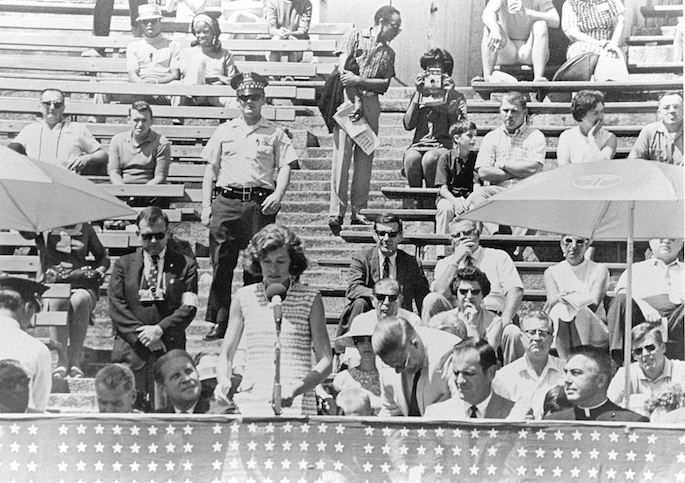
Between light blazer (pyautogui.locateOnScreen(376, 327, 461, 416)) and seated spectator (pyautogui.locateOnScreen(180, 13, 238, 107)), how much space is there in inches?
148

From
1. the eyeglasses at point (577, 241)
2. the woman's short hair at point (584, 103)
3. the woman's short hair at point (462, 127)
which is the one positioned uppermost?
the woman's short hair at point (584, 103)

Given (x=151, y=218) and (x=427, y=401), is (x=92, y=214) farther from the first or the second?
(x=427, y=401)

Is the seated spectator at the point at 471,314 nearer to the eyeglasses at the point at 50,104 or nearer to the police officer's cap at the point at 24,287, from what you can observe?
the police officer's cap at the point at 24,287

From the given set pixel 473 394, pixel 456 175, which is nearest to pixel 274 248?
pixel 473 394

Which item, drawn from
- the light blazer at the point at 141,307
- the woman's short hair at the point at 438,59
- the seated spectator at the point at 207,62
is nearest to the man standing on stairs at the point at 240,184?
the light blazer at the point at 141,307

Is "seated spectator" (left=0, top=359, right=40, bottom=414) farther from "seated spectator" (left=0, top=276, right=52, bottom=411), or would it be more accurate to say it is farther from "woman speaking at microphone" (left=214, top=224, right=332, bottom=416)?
"woman speaking at microphone" (left=214, top=224, right=332, bottom=416)

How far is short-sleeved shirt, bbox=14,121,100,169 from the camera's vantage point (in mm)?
10062

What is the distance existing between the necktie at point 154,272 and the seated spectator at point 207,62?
2.65 m

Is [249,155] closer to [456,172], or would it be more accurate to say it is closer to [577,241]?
[456,172]

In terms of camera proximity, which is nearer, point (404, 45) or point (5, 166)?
point (5, 166)

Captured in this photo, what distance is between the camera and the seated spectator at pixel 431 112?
401 inches

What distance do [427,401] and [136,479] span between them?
5.30 feet

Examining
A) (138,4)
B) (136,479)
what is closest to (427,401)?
(136,479)

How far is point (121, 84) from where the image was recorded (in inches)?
450
